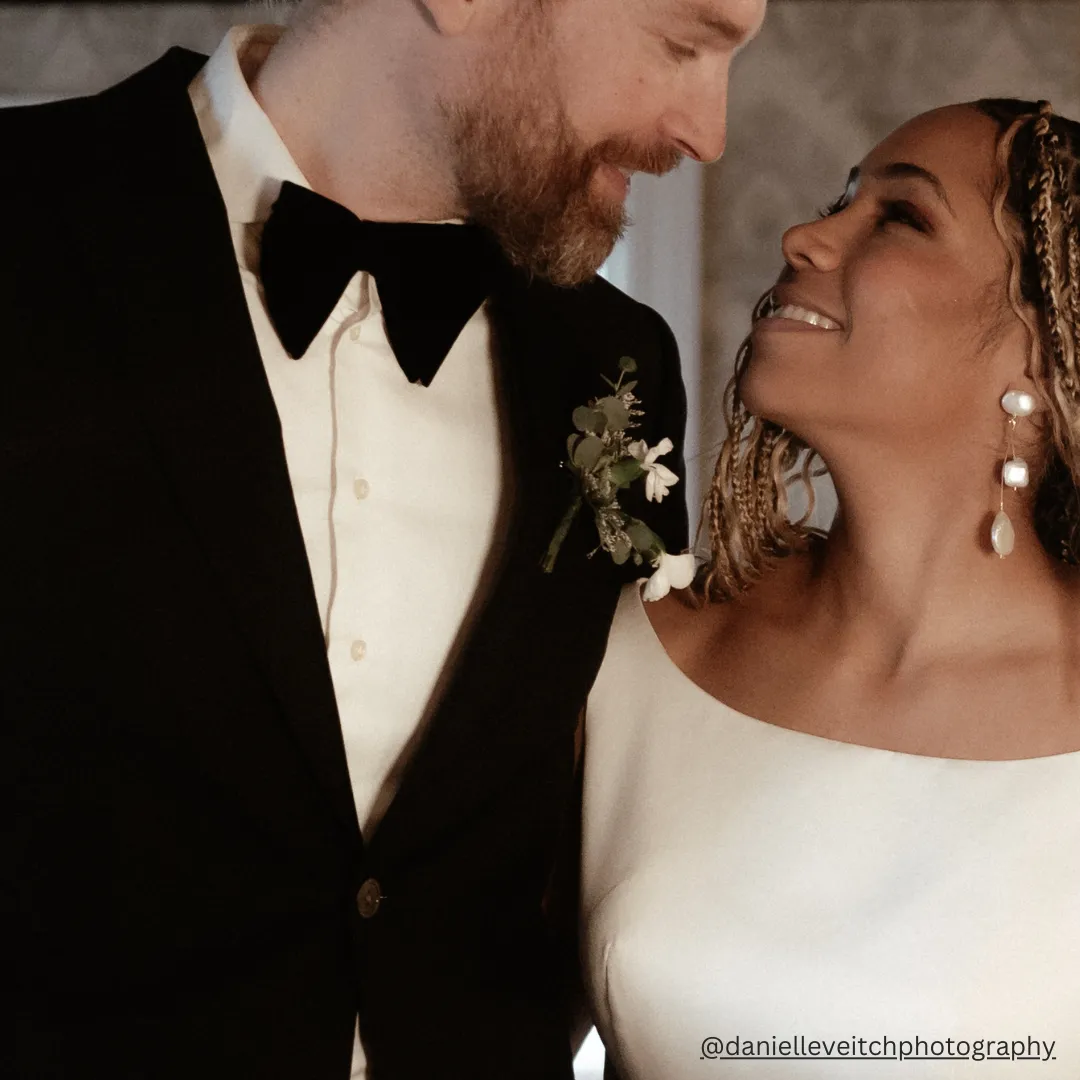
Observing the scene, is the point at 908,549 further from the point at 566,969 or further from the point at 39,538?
the point at 39,538

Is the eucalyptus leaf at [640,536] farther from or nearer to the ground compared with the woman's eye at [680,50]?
nearer to the ground

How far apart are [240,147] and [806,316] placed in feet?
2.66

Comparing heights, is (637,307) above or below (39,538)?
above

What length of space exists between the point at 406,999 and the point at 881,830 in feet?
2.13

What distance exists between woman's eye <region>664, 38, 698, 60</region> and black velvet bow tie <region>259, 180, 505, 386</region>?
34 centimetres

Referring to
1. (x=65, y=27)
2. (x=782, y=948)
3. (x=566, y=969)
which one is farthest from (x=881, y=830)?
(x=65, y=27)

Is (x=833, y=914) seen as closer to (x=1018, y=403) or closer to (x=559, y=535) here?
(x=559, y=535)

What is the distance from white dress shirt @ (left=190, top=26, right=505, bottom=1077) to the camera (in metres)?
1.56

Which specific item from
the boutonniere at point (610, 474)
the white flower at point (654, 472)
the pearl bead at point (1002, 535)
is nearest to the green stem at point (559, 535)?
the boutonniere at point (610, 474)

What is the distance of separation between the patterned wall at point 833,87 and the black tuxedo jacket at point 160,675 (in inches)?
65.3

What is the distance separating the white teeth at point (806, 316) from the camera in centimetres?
182

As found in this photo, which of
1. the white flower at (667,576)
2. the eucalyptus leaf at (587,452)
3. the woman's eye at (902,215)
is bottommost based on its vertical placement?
the white flower at (667,576)

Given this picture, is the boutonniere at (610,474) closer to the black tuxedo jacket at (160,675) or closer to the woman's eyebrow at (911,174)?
the black tuxedo jacket at (160,675)

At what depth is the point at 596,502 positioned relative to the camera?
1695 mm
